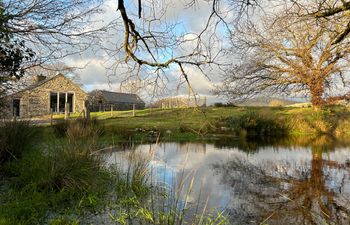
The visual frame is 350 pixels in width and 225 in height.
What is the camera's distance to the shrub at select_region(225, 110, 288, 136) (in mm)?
16344

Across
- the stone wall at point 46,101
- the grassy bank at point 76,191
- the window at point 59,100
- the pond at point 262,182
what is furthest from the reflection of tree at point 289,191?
the window at point 59,100

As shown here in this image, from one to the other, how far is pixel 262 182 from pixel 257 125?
35.1ft

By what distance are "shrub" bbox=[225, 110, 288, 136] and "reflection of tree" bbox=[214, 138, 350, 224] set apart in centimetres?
786

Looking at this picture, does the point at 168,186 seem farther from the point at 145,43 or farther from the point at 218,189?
the point at 145,43

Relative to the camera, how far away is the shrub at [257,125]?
16344mm

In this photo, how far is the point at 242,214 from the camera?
4.23 meters

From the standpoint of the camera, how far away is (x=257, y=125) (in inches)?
649

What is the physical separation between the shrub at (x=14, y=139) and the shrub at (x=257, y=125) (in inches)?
440

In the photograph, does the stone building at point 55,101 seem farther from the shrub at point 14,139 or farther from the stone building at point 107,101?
the shrub at point 14,139

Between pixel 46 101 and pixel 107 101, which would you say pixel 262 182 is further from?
pixel 107 101

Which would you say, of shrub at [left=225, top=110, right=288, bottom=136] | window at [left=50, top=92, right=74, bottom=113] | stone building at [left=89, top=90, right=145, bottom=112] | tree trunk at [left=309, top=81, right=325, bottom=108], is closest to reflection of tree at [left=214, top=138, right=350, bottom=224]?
shrub at [left=225, top=110, right=288, bottom=136]

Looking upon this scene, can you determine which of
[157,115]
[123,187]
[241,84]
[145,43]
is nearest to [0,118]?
[123,187]

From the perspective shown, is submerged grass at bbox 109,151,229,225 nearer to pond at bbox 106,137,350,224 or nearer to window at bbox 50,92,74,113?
pond at bbox 106,137,350,224

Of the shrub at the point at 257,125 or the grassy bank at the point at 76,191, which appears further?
the shrub at the point at 257,125
